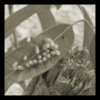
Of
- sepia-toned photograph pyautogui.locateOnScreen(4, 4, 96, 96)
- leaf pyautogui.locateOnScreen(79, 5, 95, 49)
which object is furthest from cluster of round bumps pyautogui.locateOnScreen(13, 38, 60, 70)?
leaf pyautogui.locateOnScreen(79, 5, 95, 49)

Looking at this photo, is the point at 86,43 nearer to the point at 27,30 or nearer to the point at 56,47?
the point at 56,47

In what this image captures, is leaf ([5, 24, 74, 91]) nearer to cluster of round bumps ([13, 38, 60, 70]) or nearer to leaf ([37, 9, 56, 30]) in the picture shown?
cluster of round bumps ([13, 38, 60, 70])

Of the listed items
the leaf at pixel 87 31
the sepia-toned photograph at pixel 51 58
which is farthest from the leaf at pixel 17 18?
the leaf at pixel 87 31

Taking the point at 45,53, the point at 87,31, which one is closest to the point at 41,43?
the point at 45,53

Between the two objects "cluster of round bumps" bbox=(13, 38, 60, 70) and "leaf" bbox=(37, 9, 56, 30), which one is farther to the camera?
"leaf" bbox=(37, 9, 56, 30)

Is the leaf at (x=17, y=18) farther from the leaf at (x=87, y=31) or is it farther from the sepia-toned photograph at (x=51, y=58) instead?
the leaf at (x=87, y=31)

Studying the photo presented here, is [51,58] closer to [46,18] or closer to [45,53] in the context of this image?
[45,53]
